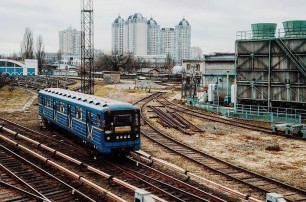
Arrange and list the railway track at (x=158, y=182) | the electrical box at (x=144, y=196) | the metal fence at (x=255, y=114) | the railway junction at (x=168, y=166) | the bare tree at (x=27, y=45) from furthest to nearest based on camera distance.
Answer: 1. the bare tree at (x=27, y=45)
2. the metal fence at (x=255, y=114)
3. the railway junction at (x=168, y=166)
4. the railway track at (x=158, y=182)
5. the electrical box at (x=144, y=196)

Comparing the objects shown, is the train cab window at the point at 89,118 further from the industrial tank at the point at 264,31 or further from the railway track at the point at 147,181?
the industrial tank at the point at 264,31

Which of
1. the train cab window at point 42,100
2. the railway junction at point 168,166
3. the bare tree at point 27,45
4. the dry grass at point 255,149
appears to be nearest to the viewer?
the railway junction at point 168,166

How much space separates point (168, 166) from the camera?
17.4 meters

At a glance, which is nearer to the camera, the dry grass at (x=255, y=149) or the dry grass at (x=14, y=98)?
the dry grass at (x=255, y=149)

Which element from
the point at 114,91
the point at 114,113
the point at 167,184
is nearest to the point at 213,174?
the point at 167,184

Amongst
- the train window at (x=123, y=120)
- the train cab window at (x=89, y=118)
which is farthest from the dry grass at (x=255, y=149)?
the train cab window at (x=89, y=118)

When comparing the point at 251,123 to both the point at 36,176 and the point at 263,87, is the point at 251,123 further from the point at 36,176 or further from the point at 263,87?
the point at 36,176

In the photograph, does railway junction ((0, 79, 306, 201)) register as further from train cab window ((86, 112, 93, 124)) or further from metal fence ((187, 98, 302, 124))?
metal fence ((187, 98, 302, 124))

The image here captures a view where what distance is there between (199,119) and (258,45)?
8981 mm

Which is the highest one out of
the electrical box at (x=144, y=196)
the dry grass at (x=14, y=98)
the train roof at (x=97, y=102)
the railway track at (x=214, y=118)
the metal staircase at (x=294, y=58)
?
the metal staircase at (x=294, y=58)

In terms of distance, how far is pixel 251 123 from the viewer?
3222 cm

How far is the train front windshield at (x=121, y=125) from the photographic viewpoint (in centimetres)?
1805

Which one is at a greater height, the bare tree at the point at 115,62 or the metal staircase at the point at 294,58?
the bare tree at the point at 115,62

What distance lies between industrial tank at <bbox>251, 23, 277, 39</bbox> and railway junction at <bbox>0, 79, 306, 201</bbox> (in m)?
10.0
